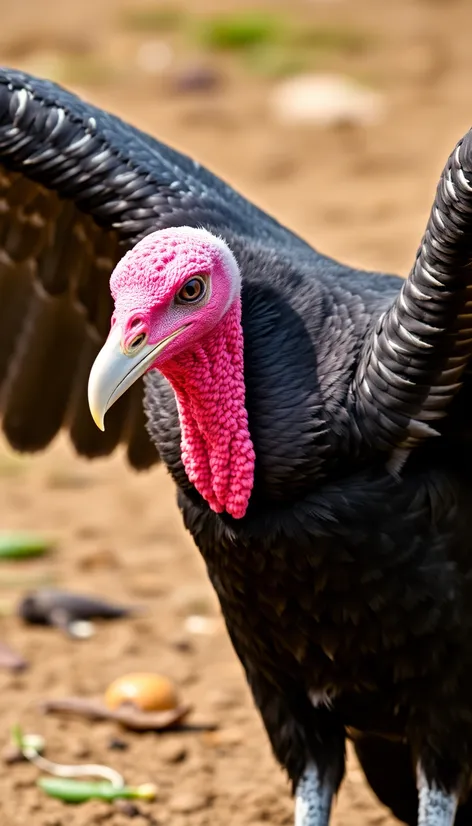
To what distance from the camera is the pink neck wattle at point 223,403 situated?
4.19 metres

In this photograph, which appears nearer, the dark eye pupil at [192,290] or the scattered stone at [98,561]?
the dark eye pupil at [192,290]

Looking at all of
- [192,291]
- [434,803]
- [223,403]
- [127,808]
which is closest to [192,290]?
[192,291]

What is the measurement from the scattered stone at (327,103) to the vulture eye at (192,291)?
348 inches

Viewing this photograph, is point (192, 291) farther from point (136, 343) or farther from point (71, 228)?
point (71, 228)

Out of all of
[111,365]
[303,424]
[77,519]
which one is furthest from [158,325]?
[77,519]

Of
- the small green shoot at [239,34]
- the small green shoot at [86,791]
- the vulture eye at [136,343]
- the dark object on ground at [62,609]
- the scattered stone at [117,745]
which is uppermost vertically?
the small green shoot at [239,34]

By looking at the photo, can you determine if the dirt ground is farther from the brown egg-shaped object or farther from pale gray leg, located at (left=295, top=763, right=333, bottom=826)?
pale gray leg, located at (left=295, top=763, right=333, bottom=826)

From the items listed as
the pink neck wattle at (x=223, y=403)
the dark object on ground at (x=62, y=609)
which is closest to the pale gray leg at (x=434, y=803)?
the pink neck wattle at (x=223, y=403)

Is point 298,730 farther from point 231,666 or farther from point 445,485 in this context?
point 231,666

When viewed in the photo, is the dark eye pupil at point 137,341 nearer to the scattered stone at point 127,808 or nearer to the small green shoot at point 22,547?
the scattered stone at point 127,808

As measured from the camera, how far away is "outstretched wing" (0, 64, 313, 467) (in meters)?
4.78

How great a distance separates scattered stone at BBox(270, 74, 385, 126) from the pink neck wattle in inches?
345

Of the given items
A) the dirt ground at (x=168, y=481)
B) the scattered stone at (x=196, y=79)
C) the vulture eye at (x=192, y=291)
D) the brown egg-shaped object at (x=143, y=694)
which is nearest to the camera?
the vulture eye at (x=192, y=291)

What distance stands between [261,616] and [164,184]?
129 cm
